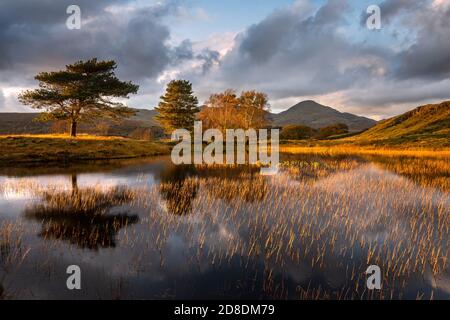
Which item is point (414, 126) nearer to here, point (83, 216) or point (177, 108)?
point (177, 108)

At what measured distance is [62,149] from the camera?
39.3 metres

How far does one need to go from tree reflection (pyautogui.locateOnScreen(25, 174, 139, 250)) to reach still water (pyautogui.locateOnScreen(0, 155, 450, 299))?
0.06m

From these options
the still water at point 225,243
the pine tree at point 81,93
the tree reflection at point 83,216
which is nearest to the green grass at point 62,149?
the pine tree at point 81,93

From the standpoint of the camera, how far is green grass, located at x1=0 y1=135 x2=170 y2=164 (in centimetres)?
3539

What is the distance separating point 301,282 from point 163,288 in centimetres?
338

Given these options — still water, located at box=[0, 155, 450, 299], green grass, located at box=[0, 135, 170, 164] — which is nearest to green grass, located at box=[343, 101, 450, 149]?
green grass, located at box=[0, 135, 170, 164]

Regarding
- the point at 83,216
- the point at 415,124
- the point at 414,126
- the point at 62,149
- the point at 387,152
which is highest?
the point at 415,124

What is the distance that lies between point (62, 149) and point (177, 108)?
36.6 metres

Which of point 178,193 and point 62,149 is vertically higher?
point 62,149

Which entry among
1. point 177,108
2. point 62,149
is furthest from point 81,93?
point 177,108

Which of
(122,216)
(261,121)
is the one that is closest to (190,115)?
(261,121)

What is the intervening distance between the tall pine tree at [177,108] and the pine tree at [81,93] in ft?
65.1

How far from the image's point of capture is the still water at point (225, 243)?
6656 millimetres
